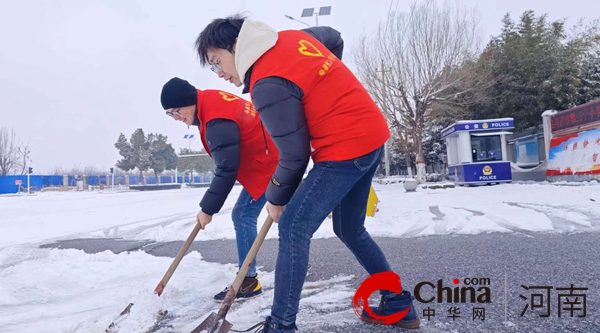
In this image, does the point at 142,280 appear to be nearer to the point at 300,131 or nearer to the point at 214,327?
the point at 214,327

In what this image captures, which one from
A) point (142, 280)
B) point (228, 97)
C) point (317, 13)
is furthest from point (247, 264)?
point (317, 13)

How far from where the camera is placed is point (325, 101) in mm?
1524

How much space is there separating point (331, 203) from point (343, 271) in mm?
1515

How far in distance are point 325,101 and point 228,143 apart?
2.65 feet

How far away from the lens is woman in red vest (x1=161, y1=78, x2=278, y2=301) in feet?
7.11

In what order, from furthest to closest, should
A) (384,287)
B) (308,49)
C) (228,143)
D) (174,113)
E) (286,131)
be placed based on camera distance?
(174,113) → (228,143) → (384,287) → (308,49) → (286,131)

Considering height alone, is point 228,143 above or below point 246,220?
above

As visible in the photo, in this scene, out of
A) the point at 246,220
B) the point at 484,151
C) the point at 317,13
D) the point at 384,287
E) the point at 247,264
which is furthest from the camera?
the point at 317,13

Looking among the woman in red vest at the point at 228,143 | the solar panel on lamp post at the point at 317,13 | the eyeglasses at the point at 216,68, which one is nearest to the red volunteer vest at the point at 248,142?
the woman in red vest at the point at 228,143

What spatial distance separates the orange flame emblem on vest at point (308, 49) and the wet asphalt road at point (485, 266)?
1.25 meters

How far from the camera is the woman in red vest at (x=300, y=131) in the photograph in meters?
→ 1.46

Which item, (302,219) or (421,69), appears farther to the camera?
(421,69)

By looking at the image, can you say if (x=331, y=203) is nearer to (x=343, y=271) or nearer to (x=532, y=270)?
(x=343, y=271)

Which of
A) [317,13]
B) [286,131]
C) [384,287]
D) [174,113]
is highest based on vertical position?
[317,13]
